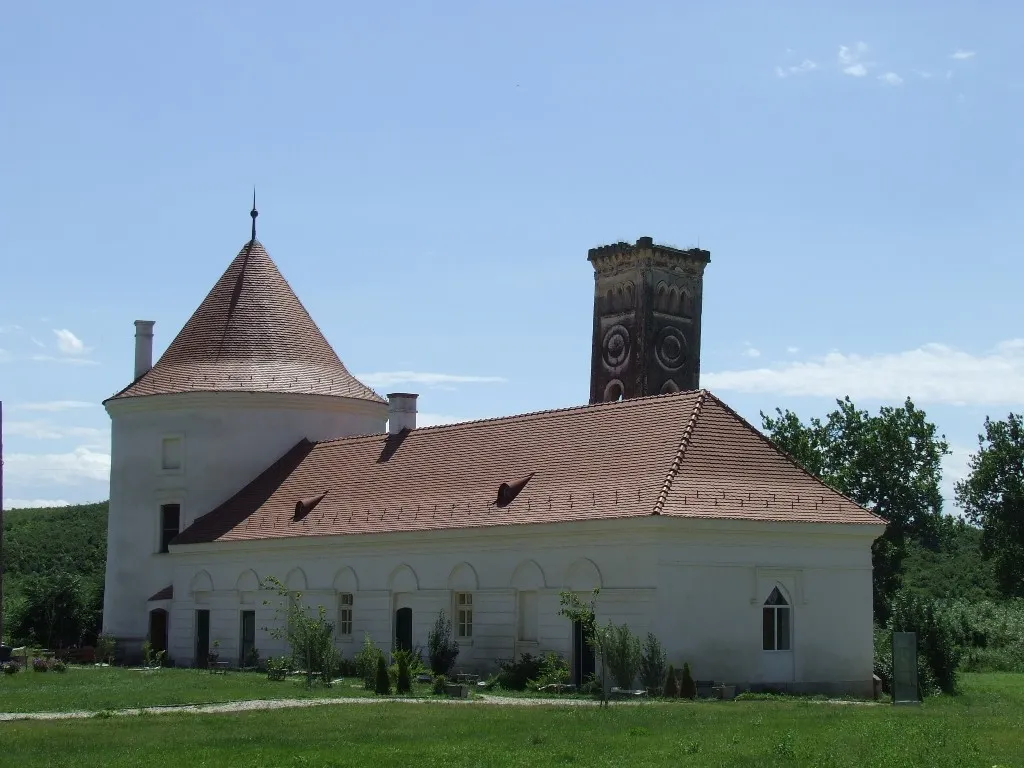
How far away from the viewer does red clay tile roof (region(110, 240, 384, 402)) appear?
164 ft

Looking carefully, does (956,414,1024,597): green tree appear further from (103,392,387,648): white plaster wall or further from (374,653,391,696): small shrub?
(374,653,391,696): small shrub

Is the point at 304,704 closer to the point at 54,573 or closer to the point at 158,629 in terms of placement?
the point at 158,629

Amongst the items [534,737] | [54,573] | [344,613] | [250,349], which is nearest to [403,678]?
[344,613]

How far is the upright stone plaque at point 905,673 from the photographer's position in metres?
28.7

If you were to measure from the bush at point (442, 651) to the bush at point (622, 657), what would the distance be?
587 cm

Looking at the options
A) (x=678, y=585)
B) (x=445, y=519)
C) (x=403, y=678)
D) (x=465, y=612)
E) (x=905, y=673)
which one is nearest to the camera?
(x=905, y=673)

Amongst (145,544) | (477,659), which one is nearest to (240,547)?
(145,544)

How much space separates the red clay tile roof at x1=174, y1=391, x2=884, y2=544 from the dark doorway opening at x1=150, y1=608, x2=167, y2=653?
359cm

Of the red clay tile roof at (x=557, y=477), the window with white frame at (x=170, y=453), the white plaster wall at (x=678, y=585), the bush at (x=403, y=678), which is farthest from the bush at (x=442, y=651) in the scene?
the window with white frame at (x=170, y=453)

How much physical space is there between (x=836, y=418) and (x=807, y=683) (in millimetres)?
35487

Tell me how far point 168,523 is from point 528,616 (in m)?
17.8

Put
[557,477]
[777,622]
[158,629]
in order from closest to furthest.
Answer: [777,622] < [557,477] < [158,629]

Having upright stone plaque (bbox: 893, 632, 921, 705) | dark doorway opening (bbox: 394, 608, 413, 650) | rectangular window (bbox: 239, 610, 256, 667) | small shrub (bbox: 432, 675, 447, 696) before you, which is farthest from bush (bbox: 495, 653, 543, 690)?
rectangular window (bbox: 239, 610, 256, 667)

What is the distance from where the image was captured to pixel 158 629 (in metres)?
49.1
